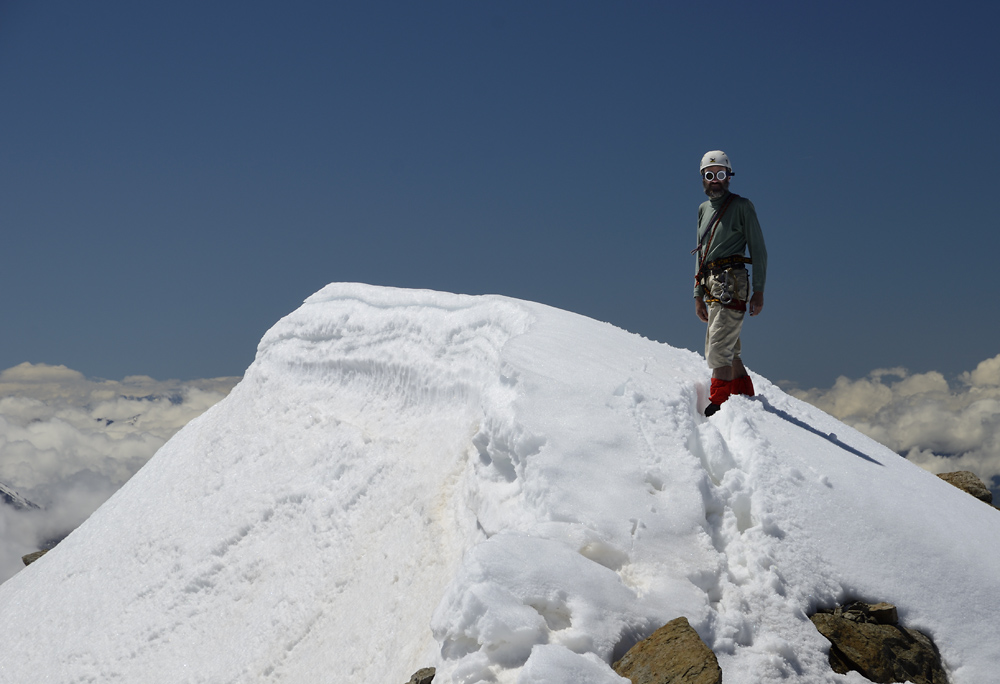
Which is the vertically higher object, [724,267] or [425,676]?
[724,267]

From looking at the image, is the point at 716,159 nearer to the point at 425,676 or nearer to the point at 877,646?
the point at 877,646

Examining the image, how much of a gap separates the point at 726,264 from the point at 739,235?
1.16 ft

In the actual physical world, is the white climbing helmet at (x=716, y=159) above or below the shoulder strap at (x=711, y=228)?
above

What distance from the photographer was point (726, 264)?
7957mm

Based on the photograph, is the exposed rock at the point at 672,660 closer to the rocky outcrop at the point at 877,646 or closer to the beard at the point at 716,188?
the rocky outcrop at the point at 877,646

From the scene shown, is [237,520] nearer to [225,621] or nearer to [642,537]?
[225,621]

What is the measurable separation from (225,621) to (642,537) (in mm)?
6121

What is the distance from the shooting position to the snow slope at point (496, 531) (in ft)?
16.1

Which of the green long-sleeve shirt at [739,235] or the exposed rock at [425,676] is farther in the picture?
the green long-sleeve shirt at [739,235]

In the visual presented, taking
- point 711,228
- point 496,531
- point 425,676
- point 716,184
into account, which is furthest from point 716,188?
point 425,676

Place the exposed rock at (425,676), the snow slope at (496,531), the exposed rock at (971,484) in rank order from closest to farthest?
the exposed rock at (425,676)
the snow slope at (496,531)
the exposed rock at (971,484)

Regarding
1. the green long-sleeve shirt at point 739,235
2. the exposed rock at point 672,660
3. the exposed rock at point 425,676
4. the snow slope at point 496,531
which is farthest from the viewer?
the green long-sleeve shirt at point 739,235

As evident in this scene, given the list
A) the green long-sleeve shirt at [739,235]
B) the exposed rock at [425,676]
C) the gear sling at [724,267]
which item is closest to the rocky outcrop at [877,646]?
the exposed rock at [425,676]

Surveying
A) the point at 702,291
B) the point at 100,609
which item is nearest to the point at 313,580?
the point at 100,609
